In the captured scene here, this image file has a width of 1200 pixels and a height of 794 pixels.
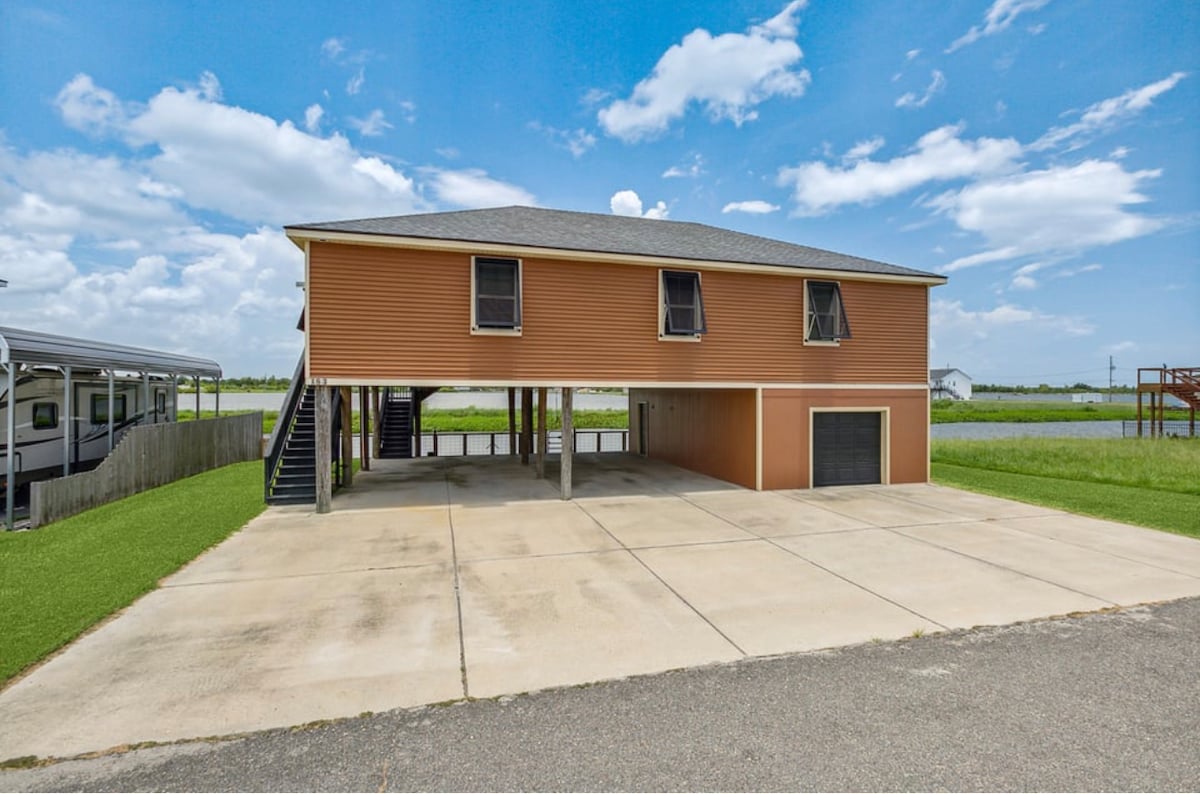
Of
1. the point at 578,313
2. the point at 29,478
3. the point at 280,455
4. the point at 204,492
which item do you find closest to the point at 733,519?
the point at 578,313

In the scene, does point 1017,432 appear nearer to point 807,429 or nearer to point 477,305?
point 807,429

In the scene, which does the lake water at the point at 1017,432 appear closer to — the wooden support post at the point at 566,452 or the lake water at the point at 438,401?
the wooden support post at the point at 566,452

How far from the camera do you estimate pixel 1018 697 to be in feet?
12.1

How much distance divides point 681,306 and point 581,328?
232cm

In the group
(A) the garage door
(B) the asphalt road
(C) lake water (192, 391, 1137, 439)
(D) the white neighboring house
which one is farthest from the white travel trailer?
(D) the white neighboring house

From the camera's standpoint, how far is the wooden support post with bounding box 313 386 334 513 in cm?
956

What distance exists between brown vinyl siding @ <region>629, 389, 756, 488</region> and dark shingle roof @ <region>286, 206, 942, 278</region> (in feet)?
11.6

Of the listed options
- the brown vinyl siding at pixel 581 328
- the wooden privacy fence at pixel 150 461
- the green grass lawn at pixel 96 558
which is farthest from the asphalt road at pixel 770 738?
the wooden privacy fence at pixel 150 461

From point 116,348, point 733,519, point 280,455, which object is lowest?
point 733,519

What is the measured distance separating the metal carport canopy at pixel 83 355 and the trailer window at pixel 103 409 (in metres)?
1.30

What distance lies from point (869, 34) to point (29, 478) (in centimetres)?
2066

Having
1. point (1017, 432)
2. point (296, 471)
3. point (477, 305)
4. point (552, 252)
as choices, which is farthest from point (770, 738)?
point (1017, 432)

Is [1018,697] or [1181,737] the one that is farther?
[1018,697]

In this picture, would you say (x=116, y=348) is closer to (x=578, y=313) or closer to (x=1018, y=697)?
(x=578, y=313)
